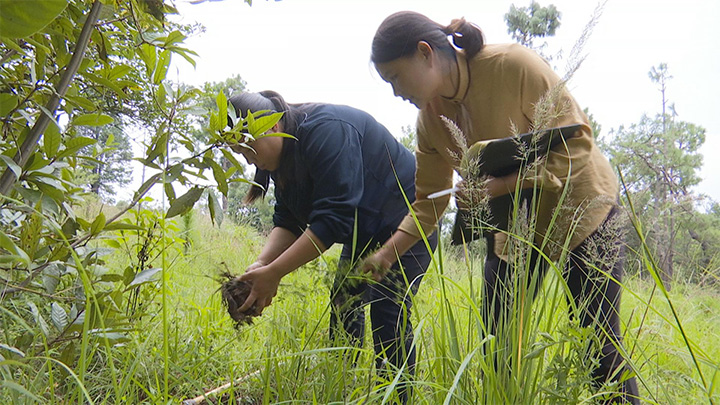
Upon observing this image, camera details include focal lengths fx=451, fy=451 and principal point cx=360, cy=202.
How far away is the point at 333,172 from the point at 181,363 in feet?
3.28

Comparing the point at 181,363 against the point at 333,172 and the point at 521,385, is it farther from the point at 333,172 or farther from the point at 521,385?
the point at 521,385

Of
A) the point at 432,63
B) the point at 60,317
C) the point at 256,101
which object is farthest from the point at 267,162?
the point at 60,317

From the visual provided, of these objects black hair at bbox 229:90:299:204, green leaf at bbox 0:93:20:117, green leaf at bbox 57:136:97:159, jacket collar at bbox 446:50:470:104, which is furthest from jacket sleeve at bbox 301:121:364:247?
green leaf at bbox 0:93:20:117

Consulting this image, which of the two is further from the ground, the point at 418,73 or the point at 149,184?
the point at 418,73

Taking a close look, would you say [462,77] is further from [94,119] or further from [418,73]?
[94,119]

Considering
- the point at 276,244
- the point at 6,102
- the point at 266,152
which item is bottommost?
the point at 276,244

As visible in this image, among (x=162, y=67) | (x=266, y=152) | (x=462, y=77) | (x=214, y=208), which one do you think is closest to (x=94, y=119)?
(x=162, y=67)

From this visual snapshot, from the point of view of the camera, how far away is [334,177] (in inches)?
76.2

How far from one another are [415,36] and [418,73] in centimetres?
14

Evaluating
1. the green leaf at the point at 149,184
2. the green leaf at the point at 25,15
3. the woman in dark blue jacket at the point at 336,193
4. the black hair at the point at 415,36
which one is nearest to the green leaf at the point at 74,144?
the green leaf at the point at 149,184

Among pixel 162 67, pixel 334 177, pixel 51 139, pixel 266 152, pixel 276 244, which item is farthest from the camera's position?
pixel 276 244

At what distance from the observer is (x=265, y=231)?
7301mm

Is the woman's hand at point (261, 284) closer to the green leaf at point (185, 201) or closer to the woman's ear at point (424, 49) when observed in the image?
the green leaf at point (185, 201)

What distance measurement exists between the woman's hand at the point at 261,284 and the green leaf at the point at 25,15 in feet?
4.56
